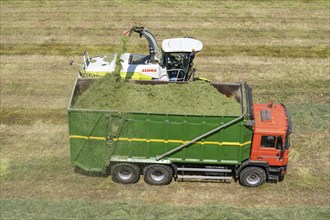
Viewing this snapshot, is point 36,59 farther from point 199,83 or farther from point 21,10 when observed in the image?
point 199,83

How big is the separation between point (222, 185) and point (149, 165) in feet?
9.23

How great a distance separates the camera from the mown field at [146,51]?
15109 millimetres

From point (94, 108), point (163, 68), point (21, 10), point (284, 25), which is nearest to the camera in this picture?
point (94, 108)

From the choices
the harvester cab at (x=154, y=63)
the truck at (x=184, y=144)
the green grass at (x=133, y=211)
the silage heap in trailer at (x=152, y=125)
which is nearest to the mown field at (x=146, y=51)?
the green grass at (x=133, y=211)

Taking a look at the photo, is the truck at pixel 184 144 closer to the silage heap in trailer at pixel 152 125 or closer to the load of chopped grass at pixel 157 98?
the silage heap in trailer at pixel 152 125

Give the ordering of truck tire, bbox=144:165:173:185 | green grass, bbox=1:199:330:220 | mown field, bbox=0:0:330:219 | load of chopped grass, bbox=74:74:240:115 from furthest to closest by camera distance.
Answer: truck tire, bbox=144:165:173:185, mown field, bbox=0:0:330:219, load of chopped grass, bbox=74:74:240:115, green grass, bbox=1:199:330:220

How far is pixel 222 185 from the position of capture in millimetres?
16047

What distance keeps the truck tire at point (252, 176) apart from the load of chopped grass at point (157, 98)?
224 centimetres

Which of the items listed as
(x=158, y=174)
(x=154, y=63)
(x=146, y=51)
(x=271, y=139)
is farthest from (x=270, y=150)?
(x=146, y=51)

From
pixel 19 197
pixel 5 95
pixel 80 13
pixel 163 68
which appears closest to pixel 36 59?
pixel 5 95

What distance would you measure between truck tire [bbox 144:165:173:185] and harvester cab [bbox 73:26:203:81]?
457 centimetres

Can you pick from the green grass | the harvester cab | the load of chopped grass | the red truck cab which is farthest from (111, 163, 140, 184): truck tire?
the harvester cab

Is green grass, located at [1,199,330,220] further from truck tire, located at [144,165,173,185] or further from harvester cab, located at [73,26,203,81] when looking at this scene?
harvester cab, located at [73,26,203,81]

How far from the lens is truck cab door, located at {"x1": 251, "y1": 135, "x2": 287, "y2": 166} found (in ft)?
48.4
